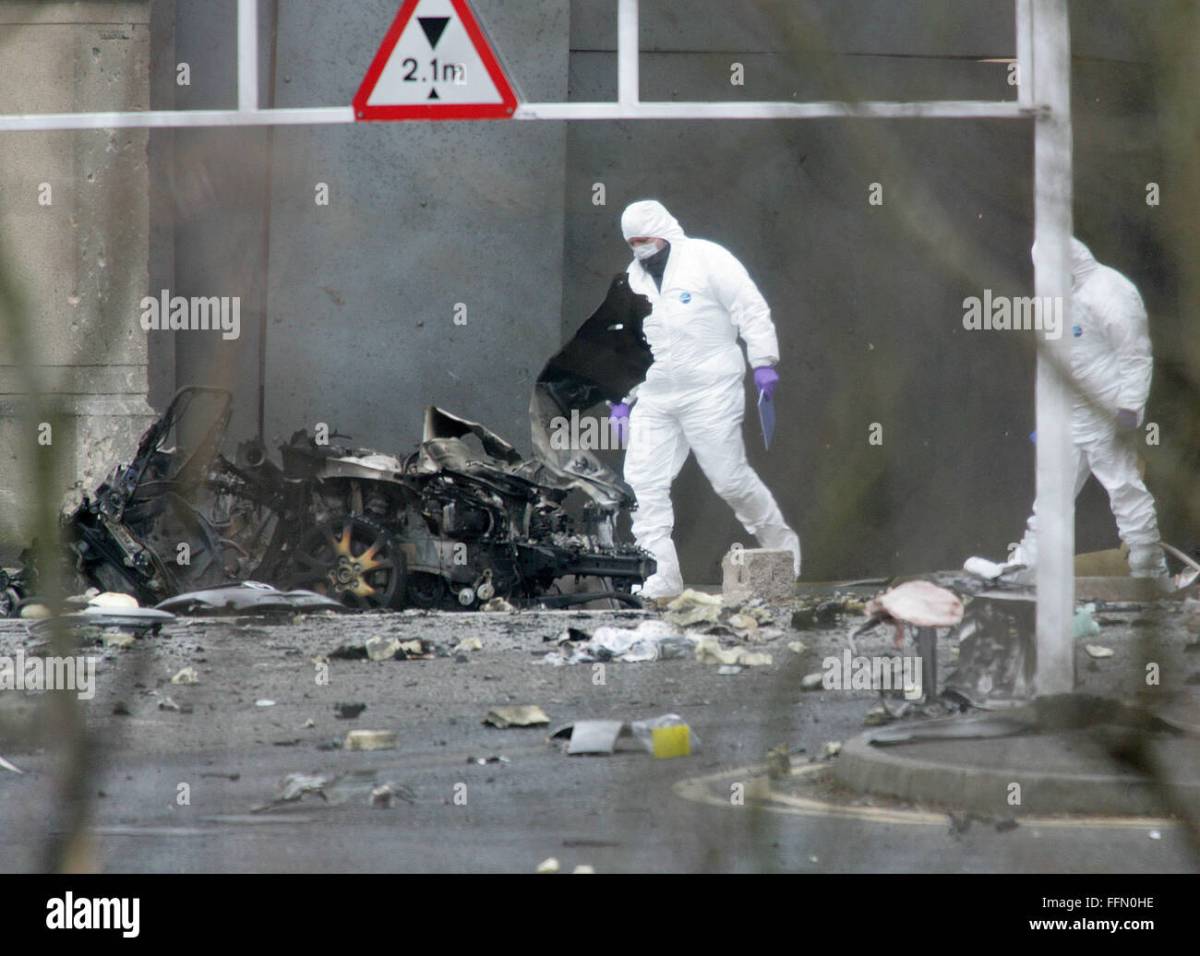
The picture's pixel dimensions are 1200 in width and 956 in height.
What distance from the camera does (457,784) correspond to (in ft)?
17.6

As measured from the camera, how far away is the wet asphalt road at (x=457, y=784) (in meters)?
4.17

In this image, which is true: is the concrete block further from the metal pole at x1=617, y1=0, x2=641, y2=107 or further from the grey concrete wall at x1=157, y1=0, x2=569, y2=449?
the metal pole at x1=617, y1=0, x2=641, y2=107

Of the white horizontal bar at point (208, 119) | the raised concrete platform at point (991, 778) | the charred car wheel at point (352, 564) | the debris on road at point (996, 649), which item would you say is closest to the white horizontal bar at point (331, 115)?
the white horizontal bar at point (208, 119)

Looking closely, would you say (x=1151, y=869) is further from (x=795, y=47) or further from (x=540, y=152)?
(x=540, y=152)

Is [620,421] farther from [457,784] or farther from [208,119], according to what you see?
[457,784]

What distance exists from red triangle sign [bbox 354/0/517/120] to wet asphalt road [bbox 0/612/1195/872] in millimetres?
1803

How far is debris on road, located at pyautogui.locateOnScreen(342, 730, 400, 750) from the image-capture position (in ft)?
19.5

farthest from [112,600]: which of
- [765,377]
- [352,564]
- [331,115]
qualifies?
[331,115]

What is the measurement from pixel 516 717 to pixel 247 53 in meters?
2.41

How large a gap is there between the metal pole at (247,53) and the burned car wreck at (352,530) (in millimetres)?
3802

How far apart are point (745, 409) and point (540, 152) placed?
6.66 ft

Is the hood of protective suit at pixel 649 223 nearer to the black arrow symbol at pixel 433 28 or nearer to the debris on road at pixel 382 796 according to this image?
the black arrow symbol at pixel 433 28

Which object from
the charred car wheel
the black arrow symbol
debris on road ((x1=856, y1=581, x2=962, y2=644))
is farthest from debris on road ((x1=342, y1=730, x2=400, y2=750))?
the charred car wheel
